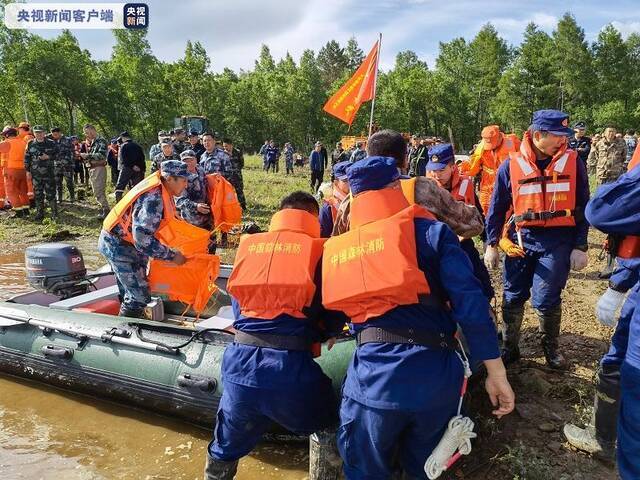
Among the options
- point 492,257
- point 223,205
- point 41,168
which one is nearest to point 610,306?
point 492,257

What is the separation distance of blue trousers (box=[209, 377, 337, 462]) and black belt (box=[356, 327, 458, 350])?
46 cm

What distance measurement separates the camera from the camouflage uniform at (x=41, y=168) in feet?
32.2

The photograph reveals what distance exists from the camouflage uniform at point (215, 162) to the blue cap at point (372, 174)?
21.5ft

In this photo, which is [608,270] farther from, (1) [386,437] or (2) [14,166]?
(2) [14,166]

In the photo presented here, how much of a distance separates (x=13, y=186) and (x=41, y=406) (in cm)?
816

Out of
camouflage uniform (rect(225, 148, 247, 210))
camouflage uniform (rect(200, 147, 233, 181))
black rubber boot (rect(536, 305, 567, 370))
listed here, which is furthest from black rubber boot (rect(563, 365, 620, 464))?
camouflage uniform (rect(225, 148, 247, 210))

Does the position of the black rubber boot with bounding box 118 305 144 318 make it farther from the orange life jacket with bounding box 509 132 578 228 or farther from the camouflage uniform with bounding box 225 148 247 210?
the camouflage uniform with bounding box 225 148 247 210

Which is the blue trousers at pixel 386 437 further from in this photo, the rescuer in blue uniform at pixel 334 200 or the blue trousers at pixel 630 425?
the rescuer in blue uniform at pixel 334 200

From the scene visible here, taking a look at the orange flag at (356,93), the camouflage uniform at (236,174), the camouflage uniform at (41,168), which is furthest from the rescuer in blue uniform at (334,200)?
the camouflage uniform at (41,168)

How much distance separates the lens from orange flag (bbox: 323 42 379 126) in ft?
24.7

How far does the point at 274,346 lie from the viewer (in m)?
2.17

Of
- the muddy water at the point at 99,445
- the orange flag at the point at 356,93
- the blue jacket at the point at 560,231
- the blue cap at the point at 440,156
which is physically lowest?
the muddy water at the point at 99,445

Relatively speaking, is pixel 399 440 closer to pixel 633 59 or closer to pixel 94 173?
pixel 94 173

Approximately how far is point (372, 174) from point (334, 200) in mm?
1896
